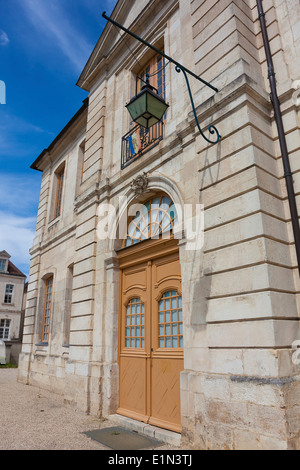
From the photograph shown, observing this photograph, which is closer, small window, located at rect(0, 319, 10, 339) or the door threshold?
the door threshold

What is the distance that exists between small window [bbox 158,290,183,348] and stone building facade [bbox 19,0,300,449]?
0.03m

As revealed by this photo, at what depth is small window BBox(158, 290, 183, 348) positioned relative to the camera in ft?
17.3

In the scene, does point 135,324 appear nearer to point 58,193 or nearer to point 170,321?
point 170,321

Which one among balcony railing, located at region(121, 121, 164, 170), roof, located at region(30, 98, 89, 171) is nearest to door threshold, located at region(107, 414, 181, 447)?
balcony railing, located at region(121, 121, 164, 170)

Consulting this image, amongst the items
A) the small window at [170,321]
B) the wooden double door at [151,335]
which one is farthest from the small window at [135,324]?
the small window at [170,321]

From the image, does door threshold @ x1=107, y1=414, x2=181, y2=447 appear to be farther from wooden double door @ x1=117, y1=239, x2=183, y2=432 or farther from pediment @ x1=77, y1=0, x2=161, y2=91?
pediment @ x1=77, y1=0, x2=161, y2=91

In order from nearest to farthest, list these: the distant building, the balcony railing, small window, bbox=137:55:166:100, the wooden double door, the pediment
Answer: the wooden double door, the balcony railing, small window, bbox=137:55:166:100, the pediment, the distant building

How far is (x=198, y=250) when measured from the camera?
15.7ft

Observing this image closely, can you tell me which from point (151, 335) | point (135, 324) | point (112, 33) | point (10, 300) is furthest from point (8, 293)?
point (151, 335)

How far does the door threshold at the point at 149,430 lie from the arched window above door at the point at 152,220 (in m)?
3.05

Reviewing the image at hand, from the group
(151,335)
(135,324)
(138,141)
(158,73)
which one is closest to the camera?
(151,335)

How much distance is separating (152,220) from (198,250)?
1810mm

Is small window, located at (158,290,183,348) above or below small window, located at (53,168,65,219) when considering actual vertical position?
below
